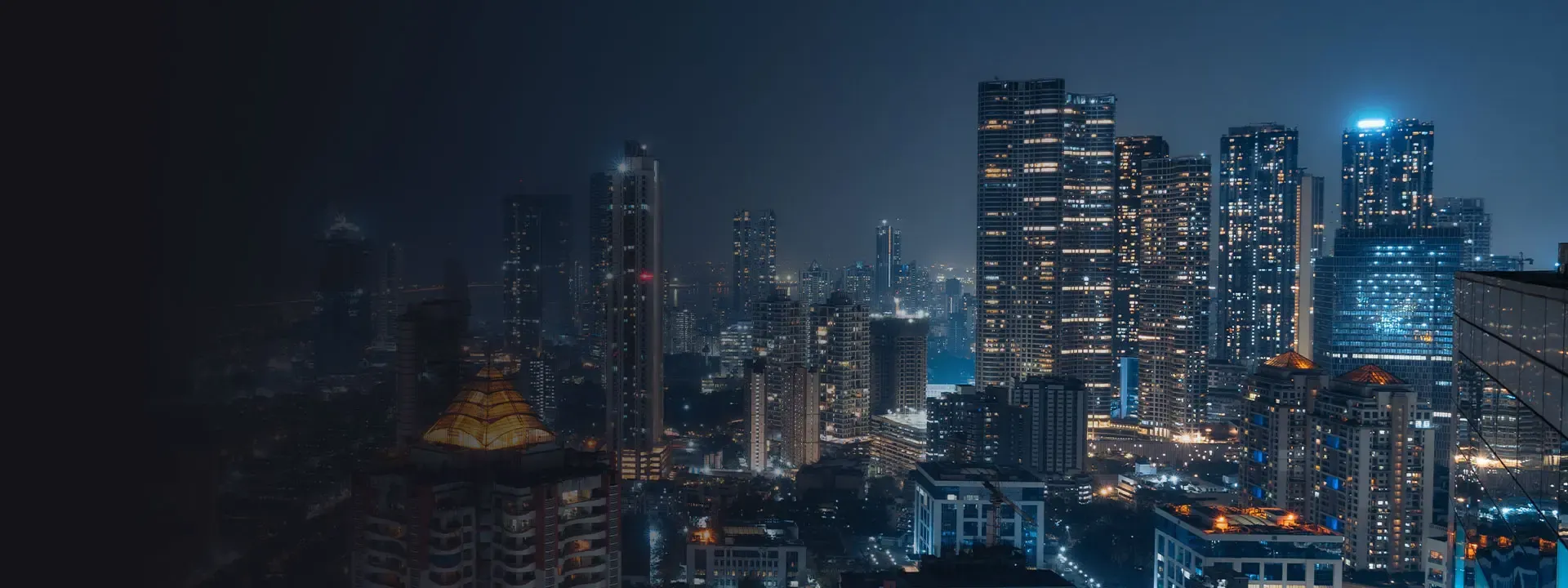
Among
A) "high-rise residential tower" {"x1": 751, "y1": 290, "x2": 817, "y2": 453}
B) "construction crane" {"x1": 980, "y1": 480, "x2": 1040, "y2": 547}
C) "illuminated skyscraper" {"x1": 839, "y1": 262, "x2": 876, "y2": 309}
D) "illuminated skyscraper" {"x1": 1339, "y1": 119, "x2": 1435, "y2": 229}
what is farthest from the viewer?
"illuminated skyscraper" {"x1": 1339, "y1": 119, "x2": 1435, "y2": 229}

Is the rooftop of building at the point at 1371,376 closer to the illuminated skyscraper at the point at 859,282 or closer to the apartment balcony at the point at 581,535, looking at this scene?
the illuminated skyscraper at the point at 859,282

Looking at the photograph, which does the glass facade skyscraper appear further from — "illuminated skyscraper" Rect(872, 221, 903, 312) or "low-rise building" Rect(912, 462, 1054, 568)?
"illuminated skyscraper" Rect(872, 221, 903, 312)

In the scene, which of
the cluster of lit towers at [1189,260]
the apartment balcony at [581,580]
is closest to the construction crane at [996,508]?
the cluster of lit towers at [1189,260]

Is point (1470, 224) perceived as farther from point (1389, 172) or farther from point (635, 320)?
point (635, 320)

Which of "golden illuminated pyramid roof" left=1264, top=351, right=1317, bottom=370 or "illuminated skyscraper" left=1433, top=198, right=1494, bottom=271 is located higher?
"illuminated skyscraper" left=1433, top=198, right=1494, bottom=271

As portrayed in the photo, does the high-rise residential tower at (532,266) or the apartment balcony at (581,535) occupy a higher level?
the high-rise residential tower at (532,266)

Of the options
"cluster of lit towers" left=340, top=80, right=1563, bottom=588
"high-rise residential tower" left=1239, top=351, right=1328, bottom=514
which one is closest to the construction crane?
"cluster of lit towers" left=340, top=80, right=1563, bottom=588
